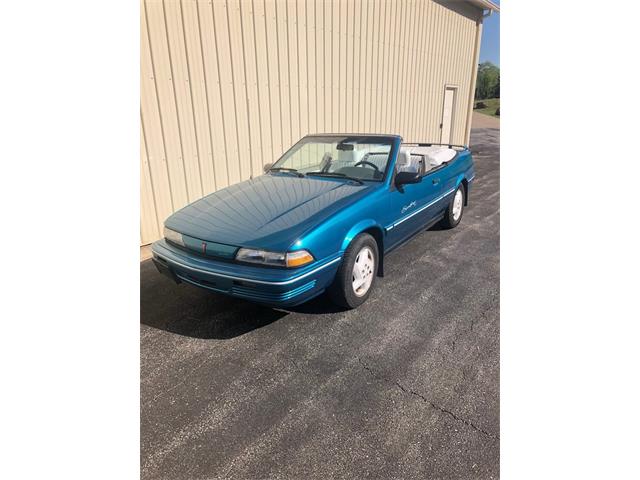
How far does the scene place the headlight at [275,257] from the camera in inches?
98.7

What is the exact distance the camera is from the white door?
11605 mm

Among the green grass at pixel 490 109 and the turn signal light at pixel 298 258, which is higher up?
the green grass at pixel 490 109

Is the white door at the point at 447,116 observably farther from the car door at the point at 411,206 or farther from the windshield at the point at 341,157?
the windshield at the point at 341,157

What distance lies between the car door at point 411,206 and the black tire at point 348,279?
46 cm

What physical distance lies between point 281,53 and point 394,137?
116 inches

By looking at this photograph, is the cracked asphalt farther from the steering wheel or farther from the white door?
the white door

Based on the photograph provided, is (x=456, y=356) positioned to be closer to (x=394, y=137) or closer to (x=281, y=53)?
(x=394, y=137)

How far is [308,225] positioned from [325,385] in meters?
1.07

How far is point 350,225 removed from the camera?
2.93 meters

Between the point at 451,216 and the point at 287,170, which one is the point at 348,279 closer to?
the point at 287,170

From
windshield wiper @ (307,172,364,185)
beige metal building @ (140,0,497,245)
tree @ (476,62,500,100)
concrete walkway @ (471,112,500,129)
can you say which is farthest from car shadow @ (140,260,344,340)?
tree @ (476,62,500,100)

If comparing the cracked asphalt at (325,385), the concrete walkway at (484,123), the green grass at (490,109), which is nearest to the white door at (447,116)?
the cracked asphalt at (325,385)

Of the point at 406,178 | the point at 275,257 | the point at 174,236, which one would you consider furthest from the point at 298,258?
the point at 406,178

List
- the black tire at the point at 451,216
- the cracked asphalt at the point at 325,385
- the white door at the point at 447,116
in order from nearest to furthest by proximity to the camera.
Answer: the cracked asphalt at the point at 325,385 < the black tire at the point at 451,216 < the white door at the point at 447,116
